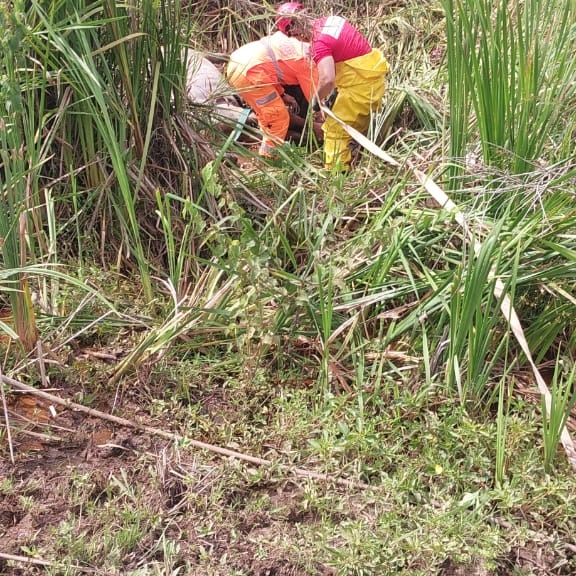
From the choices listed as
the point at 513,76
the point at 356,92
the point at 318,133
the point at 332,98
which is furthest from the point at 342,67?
the point at 513,76

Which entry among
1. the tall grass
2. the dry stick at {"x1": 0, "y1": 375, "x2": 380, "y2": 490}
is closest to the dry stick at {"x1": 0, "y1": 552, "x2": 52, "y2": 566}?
the dry stick at {"x1": 0, "y1": 375, "x2": 380, "y2": 490}

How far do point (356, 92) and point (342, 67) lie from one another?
161mm

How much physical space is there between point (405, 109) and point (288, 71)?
86 cm

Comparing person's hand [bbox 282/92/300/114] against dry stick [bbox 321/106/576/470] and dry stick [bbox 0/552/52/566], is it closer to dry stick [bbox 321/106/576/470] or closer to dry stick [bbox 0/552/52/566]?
dry stick [bbox 321/106/576/470]

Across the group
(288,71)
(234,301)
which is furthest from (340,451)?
(288,71)

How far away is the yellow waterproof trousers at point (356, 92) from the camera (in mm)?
3850

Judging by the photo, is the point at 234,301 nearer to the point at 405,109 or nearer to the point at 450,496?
the point at 450,496

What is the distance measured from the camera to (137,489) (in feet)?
6.04

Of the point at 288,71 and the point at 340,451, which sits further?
the point at 288,71

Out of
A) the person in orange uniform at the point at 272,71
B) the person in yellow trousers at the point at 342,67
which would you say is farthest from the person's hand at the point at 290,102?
the person in yellow trousers at the point at 342,67

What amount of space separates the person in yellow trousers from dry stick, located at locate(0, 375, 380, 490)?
2.15 metres

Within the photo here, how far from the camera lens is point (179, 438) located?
6.54 ft

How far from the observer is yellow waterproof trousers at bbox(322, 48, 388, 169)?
3.85 m

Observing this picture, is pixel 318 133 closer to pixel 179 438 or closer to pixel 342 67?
pixel 342 67
